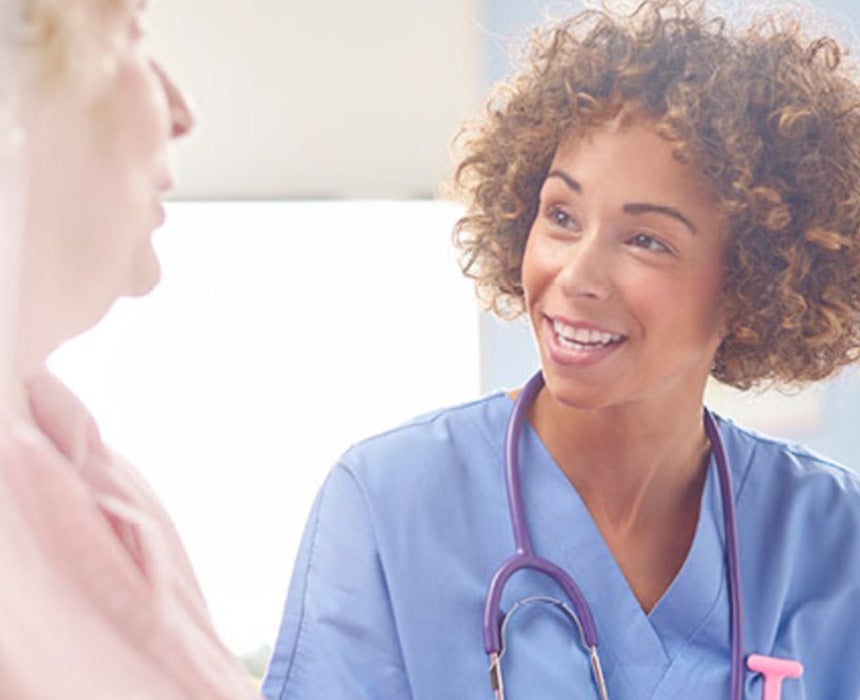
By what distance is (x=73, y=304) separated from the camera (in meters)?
0.39

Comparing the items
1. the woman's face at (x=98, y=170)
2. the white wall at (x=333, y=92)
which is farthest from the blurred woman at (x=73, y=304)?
the white wall at (x=333, y=92)

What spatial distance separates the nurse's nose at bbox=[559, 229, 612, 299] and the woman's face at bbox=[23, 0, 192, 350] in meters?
0.55

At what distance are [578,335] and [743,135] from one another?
0.19 m

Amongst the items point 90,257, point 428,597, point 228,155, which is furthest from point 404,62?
point 90,257

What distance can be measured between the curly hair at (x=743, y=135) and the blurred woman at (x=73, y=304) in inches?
24.1

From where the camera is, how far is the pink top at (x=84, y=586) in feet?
1.17

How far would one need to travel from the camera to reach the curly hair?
3.20 ft

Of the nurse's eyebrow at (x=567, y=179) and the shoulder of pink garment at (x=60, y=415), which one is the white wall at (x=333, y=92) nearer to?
the nurse's eyebrow at (x=567, y=179)

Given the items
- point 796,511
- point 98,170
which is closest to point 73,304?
point 98,170

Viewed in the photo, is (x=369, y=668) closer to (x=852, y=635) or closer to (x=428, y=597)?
(x=428, y=597)

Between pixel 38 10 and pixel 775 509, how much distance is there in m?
0.82

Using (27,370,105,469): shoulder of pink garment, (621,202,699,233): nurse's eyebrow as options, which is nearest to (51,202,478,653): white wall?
(27,370,105,469): shoulder of pink garment

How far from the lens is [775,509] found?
1.06m

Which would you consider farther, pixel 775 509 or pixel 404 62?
pixel 404 62
